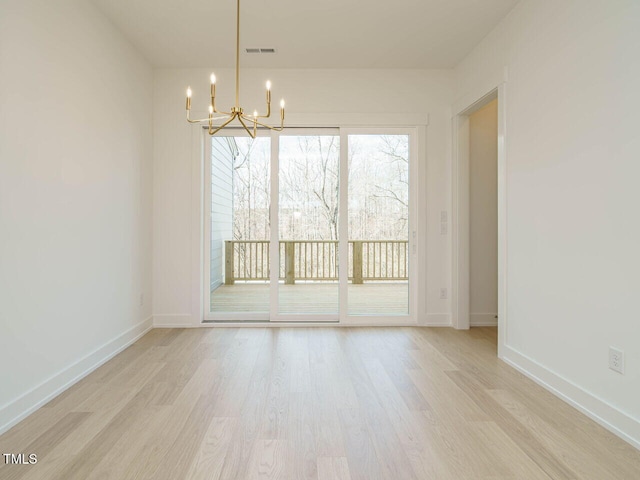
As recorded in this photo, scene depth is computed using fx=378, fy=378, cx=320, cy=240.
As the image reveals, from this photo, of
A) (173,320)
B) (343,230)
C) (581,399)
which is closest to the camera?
(581,399)

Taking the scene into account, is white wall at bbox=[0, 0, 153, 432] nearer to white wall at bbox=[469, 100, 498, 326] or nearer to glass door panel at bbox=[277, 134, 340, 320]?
glass door panel at bbox=[277, 134, 340, 320]

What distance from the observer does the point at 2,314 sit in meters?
1.94

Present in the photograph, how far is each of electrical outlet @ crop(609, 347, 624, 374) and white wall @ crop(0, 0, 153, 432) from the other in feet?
10.3

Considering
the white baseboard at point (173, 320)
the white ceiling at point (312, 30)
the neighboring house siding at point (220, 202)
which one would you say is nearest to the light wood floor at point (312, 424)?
the white baseboard at point (173, 320)

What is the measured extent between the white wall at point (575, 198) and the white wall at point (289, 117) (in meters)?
1.08

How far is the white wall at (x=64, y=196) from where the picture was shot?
79.0 inches

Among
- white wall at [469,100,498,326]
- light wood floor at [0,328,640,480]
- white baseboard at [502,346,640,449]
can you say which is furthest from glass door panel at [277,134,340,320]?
white baseboard at [502,346,640,449]

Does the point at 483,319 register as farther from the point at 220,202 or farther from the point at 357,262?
the point at 220,202

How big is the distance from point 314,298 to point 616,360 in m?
2.74

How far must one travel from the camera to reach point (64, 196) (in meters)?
2.45

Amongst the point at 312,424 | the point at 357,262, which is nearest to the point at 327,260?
the point at 357,262

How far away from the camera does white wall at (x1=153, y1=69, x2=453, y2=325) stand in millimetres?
3943

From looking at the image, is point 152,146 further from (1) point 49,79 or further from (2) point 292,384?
(2) point 292,384

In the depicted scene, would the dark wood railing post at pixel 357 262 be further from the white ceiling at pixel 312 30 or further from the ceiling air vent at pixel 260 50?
the ceiling air vent at pixel 260 50
